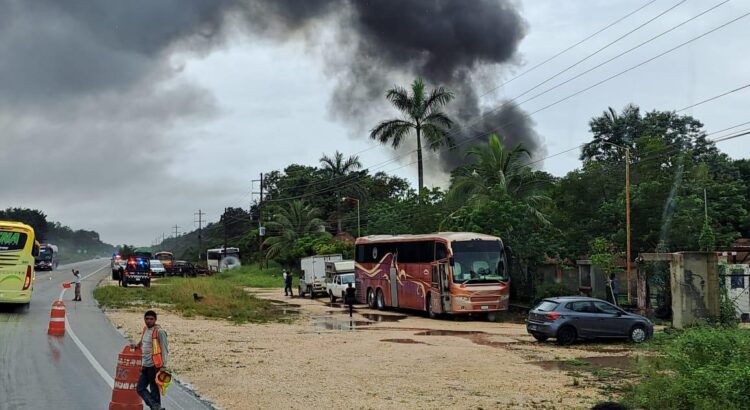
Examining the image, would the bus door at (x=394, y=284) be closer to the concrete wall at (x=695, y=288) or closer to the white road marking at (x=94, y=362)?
the concrete wall at (x=695, y=288)

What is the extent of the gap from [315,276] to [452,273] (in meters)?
19.8

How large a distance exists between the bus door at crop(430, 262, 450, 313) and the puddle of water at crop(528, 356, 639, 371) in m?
12.0

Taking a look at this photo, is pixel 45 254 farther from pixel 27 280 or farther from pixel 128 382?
pixel 128 382

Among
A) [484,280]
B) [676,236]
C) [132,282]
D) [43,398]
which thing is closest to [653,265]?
[676,236]

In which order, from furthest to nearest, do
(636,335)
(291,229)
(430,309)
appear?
(291,229) → (430,309) → (636,335)

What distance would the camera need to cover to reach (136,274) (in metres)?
49.8

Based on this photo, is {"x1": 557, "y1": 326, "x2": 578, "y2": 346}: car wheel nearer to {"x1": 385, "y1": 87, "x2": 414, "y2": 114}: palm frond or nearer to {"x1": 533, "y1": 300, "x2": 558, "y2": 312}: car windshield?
{"x1": 533, "y1": 300, "x2": 558, "y2": 312}: car windshield

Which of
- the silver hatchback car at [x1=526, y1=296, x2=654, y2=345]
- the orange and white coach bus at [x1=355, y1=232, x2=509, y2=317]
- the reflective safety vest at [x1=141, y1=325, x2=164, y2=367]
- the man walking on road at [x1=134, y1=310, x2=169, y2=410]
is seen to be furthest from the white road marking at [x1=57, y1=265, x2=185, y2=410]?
the orange and white coach bus at [x1=355, y1=232, x2=509, y2=317]

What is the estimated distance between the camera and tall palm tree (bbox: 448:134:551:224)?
131 ft

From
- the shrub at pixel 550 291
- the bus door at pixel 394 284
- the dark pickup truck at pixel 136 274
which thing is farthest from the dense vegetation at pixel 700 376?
the dark pickup truck at pixel 136 274

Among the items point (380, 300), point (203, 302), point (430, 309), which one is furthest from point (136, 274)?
point (430, 309)

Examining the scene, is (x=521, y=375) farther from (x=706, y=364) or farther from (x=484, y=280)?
(x=484, y=280)

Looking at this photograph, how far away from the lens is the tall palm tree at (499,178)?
4006 cm

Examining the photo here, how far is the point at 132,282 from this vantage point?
163 ft
